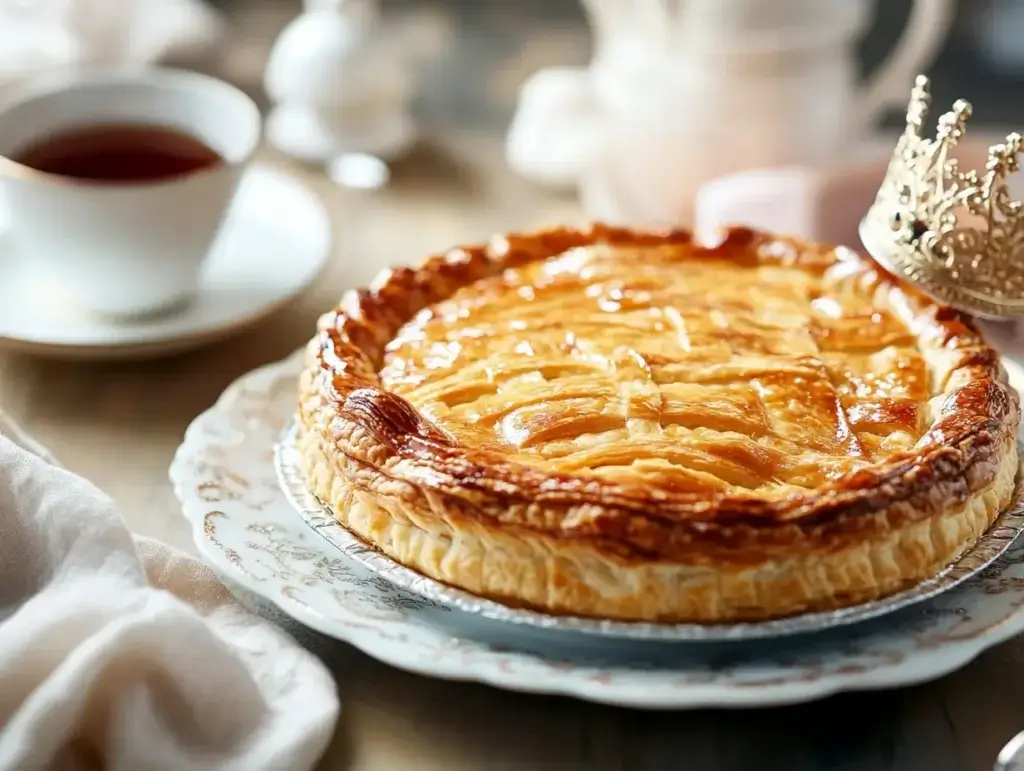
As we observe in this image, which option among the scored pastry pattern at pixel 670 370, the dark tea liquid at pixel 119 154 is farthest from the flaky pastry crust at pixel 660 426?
the dark tea liquid at pixel 119 154

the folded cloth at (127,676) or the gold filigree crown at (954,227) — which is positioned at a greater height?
the gold filigree crown at (954,227)

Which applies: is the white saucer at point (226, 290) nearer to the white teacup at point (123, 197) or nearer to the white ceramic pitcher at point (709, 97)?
the white teacup at point (123, 197)

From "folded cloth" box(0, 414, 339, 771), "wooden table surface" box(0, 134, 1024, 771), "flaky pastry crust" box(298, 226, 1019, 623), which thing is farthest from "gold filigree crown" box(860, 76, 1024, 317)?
"folded cloth" box(0, 414, 339, 771)

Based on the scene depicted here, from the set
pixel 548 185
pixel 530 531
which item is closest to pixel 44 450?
pixel 530 531

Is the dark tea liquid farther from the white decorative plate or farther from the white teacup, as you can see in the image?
the white decorative plate

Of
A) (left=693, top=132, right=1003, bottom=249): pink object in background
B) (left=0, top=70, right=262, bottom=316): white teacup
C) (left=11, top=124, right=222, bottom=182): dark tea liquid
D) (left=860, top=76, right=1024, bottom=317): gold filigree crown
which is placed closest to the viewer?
(left=860, top=76, right=1024, bottom=317): gold filigree crown

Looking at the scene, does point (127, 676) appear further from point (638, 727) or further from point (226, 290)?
point (226, 290)
